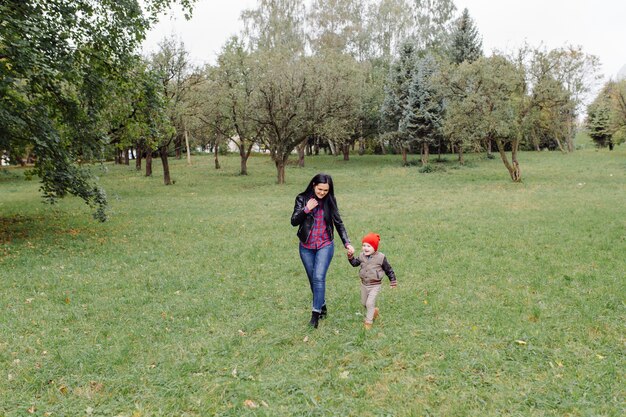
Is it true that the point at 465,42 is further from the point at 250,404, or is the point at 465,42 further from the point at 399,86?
the point at 250,404

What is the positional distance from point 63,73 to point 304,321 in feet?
31.9

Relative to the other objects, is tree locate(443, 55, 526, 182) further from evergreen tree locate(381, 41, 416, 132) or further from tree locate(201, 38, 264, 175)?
tree locate(201, 38, 264, 175)

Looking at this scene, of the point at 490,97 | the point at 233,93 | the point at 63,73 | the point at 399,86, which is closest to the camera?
the point at 63,73

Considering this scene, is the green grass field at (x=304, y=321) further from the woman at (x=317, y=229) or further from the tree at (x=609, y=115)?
the tree at (x=609, y=115)

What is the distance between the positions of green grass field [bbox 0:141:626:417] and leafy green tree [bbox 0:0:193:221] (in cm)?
252

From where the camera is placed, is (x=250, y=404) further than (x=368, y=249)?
No

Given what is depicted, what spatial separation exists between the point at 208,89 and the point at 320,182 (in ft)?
90.7

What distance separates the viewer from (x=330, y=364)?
19.1ft

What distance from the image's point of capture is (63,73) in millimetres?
11562

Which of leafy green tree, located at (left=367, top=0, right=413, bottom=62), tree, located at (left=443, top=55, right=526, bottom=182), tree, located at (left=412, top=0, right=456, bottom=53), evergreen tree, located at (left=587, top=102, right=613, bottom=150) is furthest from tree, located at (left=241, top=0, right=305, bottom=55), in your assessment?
evergreen tree, located at (left=587, top=102, right=613, bottom=150)

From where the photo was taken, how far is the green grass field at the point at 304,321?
199 inches

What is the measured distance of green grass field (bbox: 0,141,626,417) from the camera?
5.05 meters

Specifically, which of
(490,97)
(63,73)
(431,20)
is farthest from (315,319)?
(431,20)

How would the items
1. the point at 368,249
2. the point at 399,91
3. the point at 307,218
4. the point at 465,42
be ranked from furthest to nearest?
the point at 465,42
the point at 399,91
the point at 307,218
the point at 368,249
